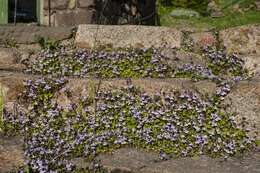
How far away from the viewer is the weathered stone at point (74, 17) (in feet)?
20.6

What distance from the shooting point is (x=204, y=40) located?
5.24 meters

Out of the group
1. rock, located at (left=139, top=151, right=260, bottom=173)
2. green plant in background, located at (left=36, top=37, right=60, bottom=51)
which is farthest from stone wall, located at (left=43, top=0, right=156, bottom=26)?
rock, located at (left=139, top=151, right=260, bottom=173)

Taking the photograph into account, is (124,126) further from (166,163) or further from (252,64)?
(252,64)

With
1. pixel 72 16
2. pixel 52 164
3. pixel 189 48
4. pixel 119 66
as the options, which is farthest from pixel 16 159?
pixel 72 16

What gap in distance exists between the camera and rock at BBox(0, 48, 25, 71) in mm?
4996

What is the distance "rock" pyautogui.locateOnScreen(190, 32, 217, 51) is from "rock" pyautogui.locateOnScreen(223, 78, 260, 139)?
0.89 m

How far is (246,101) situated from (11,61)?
7.16ft

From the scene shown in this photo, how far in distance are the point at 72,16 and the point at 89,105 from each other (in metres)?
2.12

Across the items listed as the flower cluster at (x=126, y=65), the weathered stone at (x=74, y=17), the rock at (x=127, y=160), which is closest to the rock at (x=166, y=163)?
the rock at (x=127, y=160)

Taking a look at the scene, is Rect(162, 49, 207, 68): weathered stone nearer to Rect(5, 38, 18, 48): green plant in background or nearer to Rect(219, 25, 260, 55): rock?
Rect(219, 25, 260, 55): rock

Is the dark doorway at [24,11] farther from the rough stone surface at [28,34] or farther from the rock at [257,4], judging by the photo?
the rock at [257,4]

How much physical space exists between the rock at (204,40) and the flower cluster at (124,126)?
→ 89cm

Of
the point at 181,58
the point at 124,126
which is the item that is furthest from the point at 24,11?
the point at 124,126

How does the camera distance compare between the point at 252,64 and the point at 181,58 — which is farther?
the point at 181,58
